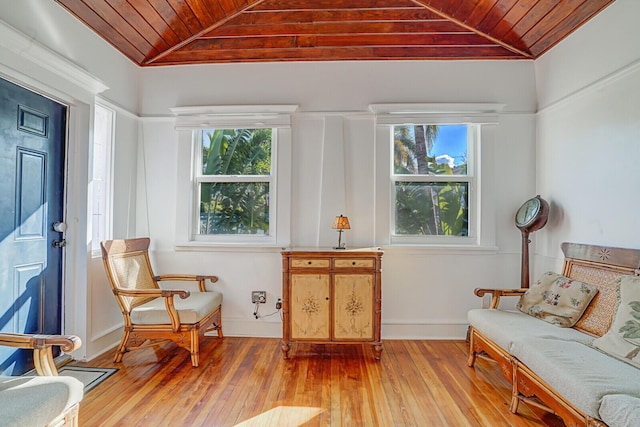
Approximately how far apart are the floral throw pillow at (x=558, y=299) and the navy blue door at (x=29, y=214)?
3.58 meters

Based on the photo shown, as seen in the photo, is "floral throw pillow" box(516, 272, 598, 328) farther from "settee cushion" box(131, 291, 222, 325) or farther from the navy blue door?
the navy blue door

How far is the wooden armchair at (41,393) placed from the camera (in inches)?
49.3

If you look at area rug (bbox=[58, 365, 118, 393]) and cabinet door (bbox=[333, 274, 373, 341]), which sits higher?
cabinet door (bbox=[333, 274, 373, 341])

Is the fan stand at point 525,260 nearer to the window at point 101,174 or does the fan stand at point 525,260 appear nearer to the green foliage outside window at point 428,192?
the green foliage outside window at point 428,192

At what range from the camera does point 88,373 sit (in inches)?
96.6

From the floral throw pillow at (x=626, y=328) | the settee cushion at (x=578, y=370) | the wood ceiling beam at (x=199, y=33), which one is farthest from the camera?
the wood ceiling beam at (x=199, y=33)

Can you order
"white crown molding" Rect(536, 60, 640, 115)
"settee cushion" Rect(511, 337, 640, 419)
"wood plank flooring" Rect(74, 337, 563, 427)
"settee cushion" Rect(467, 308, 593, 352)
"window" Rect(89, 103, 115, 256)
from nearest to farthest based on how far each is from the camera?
1. "settee cushion" Rect(511, 337, 640, 419)
2. "wood plank flooring" Rect(74, 337, 563, 427)
3. "settee cushion" Rect(467, 308, 593, 352)
4. "white crown molding" Rect(536, 60, 640, 115)
5. "window" Rect(89, 103, 115, 256)

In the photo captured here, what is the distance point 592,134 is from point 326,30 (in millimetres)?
2403

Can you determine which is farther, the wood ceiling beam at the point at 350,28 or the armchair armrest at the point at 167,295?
the wood ceiling beam at the point at 350,28

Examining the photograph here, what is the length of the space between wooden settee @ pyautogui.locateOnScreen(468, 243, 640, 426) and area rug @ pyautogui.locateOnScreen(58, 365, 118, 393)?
276 centimetres

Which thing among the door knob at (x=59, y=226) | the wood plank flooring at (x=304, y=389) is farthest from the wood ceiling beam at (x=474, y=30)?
the door knob at (x=59, y=226)

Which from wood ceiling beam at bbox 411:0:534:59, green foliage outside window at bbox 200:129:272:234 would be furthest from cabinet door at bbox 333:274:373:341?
wood ceiling beam at bbox 411:0:534:59

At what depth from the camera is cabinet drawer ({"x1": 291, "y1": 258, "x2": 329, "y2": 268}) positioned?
9.11ft

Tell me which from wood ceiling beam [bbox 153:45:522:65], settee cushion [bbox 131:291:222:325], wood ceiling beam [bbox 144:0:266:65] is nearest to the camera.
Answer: settee cushion [bbox 131:291:222:325]
